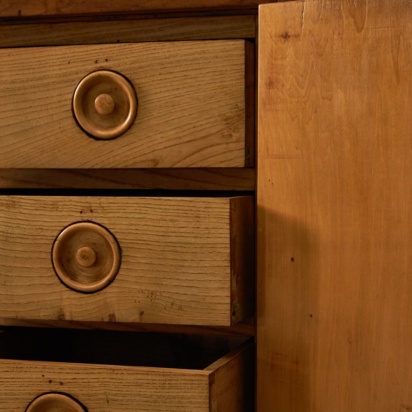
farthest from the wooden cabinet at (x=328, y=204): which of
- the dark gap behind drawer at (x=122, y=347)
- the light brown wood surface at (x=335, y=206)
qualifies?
the dark gap behind drawer at (x=122, y=347)

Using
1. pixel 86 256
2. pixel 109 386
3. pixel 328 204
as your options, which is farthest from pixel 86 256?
pixel 328 204

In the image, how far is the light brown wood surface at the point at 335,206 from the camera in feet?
2.55

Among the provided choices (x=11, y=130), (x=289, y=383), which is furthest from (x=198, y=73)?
(x=289, y=383)

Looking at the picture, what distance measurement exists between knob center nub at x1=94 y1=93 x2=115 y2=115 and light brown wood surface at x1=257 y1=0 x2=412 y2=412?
0.48 feet

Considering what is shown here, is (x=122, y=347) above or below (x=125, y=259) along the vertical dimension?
below

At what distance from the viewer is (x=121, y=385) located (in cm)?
75

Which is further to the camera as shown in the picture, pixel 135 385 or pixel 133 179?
pixel 133 179

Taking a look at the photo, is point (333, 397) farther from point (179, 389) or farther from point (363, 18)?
point (363, 18)

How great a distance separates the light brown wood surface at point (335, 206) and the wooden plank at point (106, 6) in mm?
58

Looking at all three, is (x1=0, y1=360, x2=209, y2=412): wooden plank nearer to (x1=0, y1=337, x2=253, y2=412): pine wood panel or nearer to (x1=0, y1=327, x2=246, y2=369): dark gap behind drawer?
(x1=0, y1=337, x2=253, y2=412): pine wood panel

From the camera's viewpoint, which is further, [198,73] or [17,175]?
[17,175]

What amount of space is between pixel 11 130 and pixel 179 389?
0.32m

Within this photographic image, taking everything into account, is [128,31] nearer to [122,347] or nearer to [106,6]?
[106,6]

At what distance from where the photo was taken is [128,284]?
0.79 m
